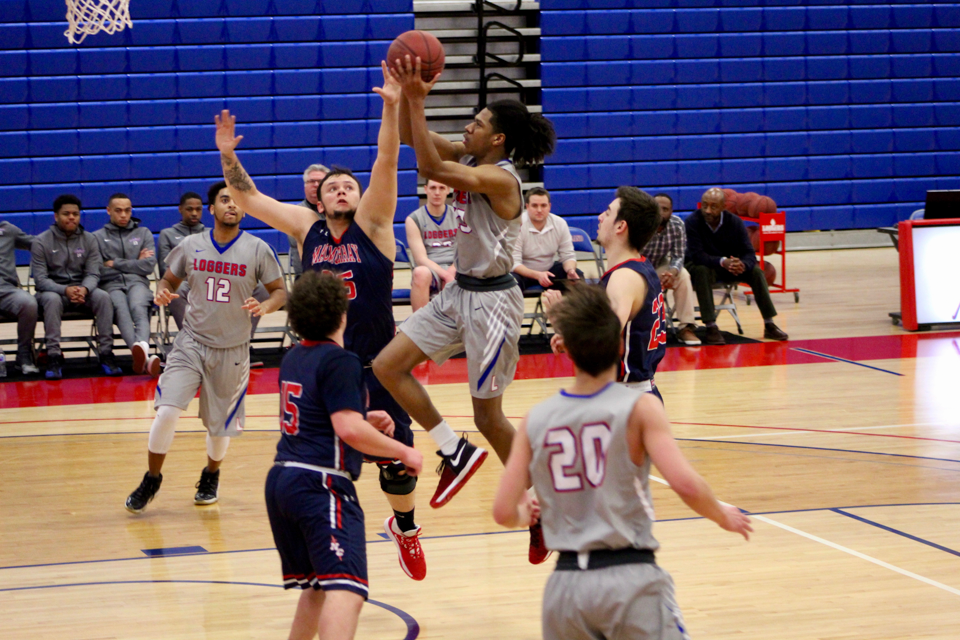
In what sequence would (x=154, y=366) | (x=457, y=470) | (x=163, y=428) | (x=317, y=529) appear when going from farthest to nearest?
(x=154, y=366) < (x=163, y=428) < (x=457, y=470) < (x=317, y=529)

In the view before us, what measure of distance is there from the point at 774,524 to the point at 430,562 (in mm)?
1566

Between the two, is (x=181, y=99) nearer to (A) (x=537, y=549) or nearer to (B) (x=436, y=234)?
(B) (x=436, y=234)

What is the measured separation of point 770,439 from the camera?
19.9ft

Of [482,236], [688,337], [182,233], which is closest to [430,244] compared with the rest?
[182,233]

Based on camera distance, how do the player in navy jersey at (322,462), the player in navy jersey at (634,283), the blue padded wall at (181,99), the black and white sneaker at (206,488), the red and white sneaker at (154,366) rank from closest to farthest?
the player in navy jersey at (322,462), the player in navy jersey at (634,283), the black and white sneaker at (206,488), the red and white sneaker at (154,366), the blue padded wall at (181,99)

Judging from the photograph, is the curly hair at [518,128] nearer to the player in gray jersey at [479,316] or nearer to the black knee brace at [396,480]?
the player in gray jersey at [479,316]

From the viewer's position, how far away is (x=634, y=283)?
136 inches

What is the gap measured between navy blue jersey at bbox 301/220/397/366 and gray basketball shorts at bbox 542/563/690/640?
6.12 ft

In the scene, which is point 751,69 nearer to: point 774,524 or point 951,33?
point 951,33

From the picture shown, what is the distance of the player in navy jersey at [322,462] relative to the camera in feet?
8.62

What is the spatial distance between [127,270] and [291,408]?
19.9 feet

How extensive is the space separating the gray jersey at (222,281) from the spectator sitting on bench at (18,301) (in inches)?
136

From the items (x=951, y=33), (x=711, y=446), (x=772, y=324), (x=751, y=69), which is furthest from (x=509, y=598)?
(x=951, y=33)

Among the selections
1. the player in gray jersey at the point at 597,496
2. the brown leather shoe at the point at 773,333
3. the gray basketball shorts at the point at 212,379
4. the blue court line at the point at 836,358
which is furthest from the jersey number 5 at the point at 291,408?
the brown leather shoe at the point at 773,333
